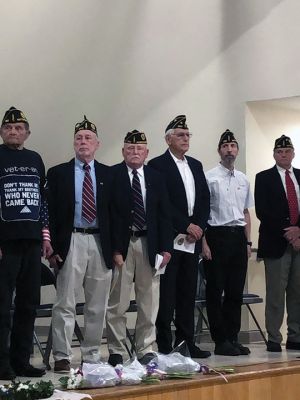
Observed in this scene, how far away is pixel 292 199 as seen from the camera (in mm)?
6684

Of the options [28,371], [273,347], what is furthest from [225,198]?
[28,371]

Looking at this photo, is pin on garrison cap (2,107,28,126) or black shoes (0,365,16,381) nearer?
black shoes (0,365,16,381)

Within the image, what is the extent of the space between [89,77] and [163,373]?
3277 mm

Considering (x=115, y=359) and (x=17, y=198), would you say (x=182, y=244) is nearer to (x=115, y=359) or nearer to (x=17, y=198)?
(x=115, y=359)

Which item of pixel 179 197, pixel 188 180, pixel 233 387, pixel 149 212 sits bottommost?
pixel 233 387

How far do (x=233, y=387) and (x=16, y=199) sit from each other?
161 centimetres

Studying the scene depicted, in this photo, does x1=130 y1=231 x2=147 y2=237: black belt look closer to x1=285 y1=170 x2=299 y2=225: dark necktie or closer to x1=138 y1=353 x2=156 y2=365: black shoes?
x1=138 y1=353 x2=156 y2=365: black shoes

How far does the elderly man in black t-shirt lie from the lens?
4.93 m

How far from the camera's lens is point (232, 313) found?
21.2 feet

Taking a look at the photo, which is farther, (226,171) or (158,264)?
(226,171)

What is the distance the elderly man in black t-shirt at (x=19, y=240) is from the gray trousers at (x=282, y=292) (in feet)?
7.35

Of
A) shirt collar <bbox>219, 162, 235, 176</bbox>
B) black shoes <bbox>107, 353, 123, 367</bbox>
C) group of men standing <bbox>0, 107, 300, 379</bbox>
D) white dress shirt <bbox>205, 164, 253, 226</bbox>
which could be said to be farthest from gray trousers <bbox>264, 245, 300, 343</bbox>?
black shoes <bbox>107, 353, 123, 367</bbox>

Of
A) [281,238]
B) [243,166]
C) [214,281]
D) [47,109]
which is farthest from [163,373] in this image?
[243,166]

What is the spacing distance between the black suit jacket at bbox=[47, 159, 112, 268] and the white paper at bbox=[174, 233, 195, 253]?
2.11 ft
